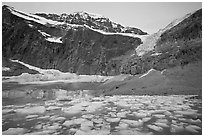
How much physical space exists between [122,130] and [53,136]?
1.56 m

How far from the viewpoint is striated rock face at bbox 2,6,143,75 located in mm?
35469

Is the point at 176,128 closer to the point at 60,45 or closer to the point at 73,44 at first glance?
the point at 73,44

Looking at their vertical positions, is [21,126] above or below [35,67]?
below

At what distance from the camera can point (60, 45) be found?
1647 inches

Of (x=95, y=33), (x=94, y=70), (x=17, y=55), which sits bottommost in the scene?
(x=94, y=70)

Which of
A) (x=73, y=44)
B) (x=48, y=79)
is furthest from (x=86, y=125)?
(x=73, y=44)

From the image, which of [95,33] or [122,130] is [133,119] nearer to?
[122,130]

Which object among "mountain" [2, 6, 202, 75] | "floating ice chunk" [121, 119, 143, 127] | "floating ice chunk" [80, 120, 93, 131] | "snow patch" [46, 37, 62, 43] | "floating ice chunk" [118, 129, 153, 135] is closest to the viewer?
"floating ice chunk" [118, 129, 153, 135]

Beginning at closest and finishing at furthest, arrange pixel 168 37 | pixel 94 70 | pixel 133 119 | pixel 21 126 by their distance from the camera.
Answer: pixel 21 126
pixel 133 119
pixel 168 37
pixel 94 70

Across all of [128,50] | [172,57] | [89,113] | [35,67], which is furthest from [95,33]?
[89,113]

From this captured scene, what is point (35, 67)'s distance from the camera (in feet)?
128

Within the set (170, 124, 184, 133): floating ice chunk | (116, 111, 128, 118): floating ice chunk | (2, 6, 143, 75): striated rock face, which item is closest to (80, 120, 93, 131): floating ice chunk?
(116, 111, 128, 118): floating ice chunk

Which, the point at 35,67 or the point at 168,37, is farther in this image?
the point at 35,67

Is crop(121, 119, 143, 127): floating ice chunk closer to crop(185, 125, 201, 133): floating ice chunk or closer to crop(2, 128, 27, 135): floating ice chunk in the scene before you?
crop(185, 125, 201, 133): floating ice chunk
